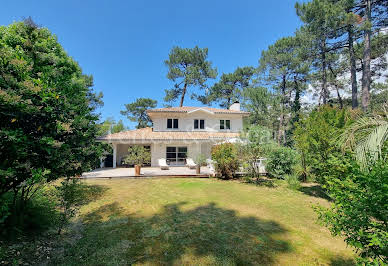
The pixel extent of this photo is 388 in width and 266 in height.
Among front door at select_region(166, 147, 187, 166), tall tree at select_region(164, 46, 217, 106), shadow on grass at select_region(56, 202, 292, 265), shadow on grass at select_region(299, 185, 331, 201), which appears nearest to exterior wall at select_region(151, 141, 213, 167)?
front door at select_region(166, 147, 187, 166)

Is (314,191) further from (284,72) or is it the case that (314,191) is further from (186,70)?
(186,70)

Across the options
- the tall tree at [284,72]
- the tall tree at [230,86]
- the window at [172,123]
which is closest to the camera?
the window at [172,123]

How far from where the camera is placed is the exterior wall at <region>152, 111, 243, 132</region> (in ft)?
75.5

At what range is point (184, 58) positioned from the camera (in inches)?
1314

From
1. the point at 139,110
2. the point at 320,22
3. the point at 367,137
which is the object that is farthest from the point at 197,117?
the point at 139,110

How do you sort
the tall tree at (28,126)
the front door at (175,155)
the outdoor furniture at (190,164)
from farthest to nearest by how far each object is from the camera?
the front door at (175,155) < the outdoor furniture at (190,164) < the tall tree at (28,126)

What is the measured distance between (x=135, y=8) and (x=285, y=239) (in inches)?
907

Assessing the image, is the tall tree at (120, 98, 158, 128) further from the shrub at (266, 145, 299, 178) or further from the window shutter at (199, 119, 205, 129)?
the shrub at (266, 145, 299, 178)

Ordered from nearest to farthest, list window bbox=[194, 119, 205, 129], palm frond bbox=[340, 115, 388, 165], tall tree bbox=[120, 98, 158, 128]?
palm frond bbox=[340, 115, 388, 165] < window bbox=[194, 119, 205, 129] < tall tree bbox=[120, 98, 158, 128]

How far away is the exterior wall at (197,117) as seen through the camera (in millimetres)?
23016

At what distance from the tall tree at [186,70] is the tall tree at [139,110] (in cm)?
804

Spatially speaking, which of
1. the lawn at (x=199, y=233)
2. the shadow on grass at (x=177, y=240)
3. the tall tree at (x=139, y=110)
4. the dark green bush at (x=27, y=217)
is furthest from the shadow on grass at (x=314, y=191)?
the tall tree at (x=139, y=110)

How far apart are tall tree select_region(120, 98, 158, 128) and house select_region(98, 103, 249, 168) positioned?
19.2m

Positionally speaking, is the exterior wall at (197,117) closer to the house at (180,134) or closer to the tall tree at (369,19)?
the house at (180,134)
